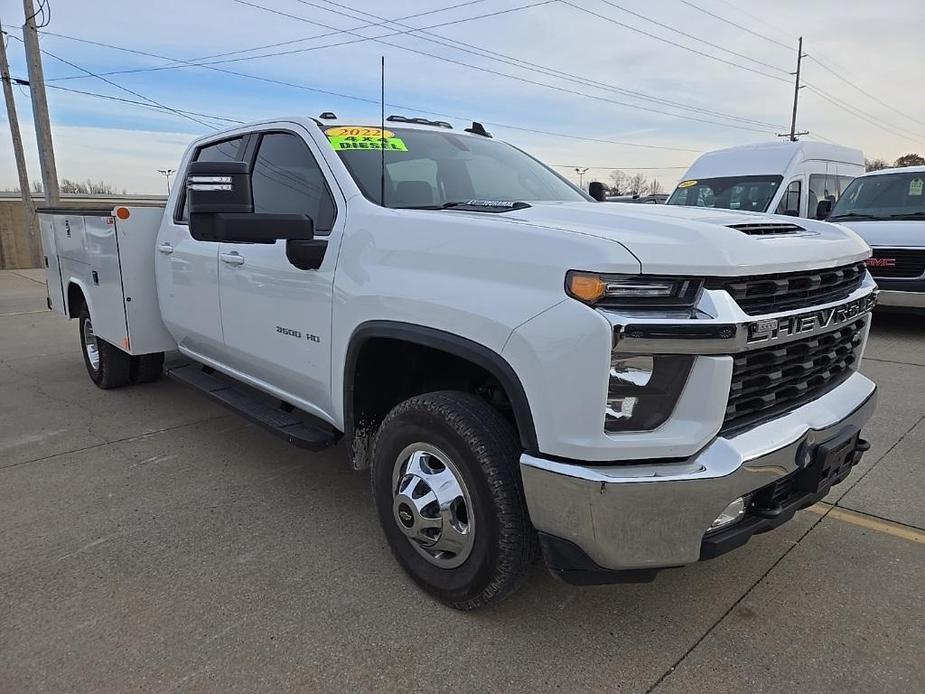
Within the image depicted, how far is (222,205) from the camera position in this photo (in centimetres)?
266

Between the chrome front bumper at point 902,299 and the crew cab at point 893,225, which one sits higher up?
the crew cab at point 893,225

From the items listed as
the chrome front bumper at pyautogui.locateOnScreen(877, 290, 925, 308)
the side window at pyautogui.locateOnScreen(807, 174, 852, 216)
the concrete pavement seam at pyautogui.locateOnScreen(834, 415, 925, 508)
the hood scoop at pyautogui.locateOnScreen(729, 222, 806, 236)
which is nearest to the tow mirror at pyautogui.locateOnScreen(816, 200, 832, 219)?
the side window at pyautogui.locateOnScreen(807, 174, 852, 216)

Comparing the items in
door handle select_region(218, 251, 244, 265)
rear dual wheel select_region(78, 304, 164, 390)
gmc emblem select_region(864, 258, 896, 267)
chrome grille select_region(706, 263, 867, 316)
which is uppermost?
chrome grille select_region(706, 263, 867, 316)

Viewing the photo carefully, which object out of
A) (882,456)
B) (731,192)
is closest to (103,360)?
(882,456)

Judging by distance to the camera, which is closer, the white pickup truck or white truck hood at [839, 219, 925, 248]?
the white pickup truck

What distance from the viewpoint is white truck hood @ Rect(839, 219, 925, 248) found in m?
8.12

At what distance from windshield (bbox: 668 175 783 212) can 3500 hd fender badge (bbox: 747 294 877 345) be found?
8.38 m

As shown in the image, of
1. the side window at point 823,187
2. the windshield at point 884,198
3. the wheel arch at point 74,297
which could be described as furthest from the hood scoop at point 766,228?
the side window at point 823,187

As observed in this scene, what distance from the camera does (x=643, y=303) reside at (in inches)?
81.2

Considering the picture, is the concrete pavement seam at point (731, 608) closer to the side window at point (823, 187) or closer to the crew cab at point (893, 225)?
the crew cab at point (893, 225)

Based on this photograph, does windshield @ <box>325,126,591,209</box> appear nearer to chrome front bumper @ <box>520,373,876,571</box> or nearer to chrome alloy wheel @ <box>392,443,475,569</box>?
chrome alloy wheel @ <box>392,443,475,569</box>

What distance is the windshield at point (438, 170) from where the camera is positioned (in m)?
3.25

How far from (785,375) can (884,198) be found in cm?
854

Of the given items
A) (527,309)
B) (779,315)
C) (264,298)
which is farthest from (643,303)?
(264,298)
